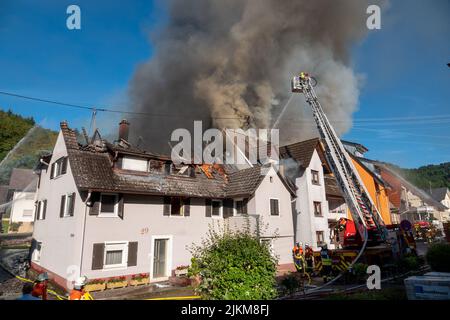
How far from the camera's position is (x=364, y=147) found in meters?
43.9

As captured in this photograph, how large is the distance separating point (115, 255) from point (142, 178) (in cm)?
449

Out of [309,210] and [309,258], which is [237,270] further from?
[309,210]

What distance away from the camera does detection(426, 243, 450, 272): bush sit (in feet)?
36.6

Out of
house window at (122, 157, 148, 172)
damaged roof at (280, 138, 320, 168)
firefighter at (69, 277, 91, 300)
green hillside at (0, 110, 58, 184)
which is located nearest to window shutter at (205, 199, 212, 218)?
house window at (122, 157, 148, 172)

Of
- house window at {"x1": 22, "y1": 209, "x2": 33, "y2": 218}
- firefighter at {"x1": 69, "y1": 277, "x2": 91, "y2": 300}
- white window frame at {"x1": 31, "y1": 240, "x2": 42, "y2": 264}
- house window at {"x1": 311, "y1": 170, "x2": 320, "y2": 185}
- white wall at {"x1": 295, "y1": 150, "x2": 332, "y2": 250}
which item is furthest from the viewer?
house window at {"x1": 22, "y1": 209, "x2": 33, "y2": 218}

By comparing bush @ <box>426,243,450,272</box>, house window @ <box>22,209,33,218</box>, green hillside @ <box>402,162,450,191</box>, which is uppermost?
green hillside @ <box>402,162,450,191</box>

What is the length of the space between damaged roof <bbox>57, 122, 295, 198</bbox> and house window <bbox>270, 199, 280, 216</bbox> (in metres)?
1.89

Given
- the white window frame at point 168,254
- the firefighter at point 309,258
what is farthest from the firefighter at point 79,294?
the firefighter at point 309,258

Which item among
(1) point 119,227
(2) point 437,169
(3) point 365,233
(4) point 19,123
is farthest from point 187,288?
(2) point 437,169

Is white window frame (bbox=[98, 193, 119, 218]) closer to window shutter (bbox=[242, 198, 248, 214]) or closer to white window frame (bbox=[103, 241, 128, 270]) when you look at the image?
white window frame (bbox=[103, 241, 128, 270])

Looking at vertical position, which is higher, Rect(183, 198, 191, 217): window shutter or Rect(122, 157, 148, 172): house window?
Rect(122, 157, 148, 172): house window

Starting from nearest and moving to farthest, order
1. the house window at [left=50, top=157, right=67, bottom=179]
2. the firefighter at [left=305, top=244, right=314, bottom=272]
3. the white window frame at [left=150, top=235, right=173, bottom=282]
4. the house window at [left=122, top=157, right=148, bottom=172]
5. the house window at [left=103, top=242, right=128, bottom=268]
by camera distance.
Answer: the house window at [left=103, top=242, right=128, bottom=268] < the firefighter at [left=305, top=244, right=314, bottom=272] < the white window frame at [left=150, top=235, right=173, bottom=282] < the house window at [left=122, top=157, right=148, bottom=172] < the house window at [left=50, top=157, right=67, bottom=179]

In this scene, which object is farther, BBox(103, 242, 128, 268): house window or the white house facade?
BBox(103, 242, 128, 268): house window

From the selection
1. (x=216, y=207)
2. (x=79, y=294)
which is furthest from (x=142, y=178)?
(x=79, y=294)
